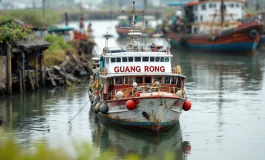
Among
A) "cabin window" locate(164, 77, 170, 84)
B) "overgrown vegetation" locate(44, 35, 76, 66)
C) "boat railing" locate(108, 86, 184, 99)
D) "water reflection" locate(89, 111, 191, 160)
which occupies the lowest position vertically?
"water reflection" locate(89, 111, 191, 160)

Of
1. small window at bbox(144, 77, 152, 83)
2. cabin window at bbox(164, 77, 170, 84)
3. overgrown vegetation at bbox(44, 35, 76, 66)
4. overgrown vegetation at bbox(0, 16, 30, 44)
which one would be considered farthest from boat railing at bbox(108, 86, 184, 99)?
overgrown vegetation at bbox(44, 35, 76, 66)

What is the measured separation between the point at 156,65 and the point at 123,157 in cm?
738

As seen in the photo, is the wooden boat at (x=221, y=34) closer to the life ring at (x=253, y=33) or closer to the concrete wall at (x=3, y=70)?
the life ring at (x=253, y=33)

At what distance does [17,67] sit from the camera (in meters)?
42.5

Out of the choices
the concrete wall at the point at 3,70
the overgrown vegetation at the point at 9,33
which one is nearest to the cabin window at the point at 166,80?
the overgrown vegetation at the point at 9,33

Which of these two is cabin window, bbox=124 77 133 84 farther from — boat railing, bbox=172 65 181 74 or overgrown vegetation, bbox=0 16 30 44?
overgrown vegetation, bbox=0 16 30 44

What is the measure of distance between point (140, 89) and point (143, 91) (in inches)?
15.2

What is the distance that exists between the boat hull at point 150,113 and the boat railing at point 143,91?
448 millimetres

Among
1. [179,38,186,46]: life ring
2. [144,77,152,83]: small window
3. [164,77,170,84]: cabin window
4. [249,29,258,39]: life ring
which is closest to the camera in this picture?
[144,77,152,83]: small window

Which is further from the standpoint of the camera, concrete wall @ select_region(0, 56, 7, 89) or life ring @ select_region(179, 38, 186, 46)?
life ring @ select_region(179, 38, 186, 46)

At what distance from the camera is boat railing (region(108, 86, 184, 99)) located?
27.6 metres

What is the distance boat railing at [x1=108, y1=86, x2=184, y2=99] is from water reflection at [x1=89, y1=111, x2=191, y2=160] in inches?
72.5

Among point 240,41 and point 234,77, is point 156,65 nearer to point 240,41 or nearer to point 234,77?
point 234,77

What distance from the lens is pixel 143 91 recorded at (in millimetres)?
27969
